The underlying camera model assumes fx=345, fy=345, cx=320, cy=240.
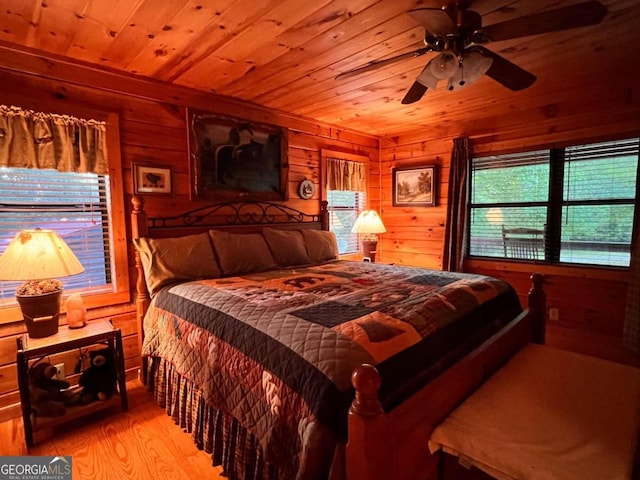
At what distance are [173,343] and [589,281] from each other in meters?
3.44

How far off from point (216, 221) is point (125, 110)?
1.09 metres

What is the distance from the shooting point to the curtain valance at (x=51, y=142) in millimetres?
2090

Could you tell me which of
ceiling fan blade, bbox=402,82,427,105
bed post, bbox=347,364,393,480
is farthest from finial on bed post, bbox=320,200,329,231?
bed post, bbox=347,364,393,480

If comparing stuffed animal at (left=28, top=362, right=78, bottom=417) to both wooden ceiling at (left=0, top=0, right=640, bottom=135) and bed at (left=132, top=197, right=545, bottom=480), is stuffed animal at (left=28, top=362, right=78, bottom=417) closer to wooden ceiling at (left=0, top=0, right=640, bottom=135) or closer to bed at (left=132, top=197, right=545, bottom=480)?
bed at (left=132, top=197, right=545, bottom=480)

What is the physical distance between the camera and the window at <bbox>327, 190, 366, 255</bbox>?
13.9 feet

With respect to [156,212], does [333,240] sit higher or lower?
lower

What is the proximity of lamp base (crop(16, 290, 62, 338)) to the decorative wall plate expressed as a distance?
2.32 metres

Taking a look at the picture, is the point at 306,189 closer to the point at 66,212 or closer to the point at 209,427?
the point at 66,212

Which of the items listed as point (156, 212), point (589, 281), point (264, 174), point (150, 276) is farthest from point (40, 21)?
point (589, 281)

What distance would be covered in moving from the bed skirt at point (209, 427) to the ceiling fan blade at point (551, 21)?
207cm

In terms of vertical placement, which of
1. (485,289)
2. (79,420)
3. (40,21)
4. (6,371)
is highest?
(40,21)

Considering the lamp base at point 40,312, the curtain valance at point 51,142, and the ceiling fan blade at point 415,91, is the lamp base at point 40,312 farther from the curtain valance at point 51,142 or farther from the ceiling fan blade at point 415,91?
the ceiling fan blade at point 415,91

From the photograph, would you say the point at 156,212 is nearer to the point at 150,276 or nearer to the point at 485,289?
the point at 150,276

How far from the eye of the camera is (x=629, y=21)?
1937 millimetres
